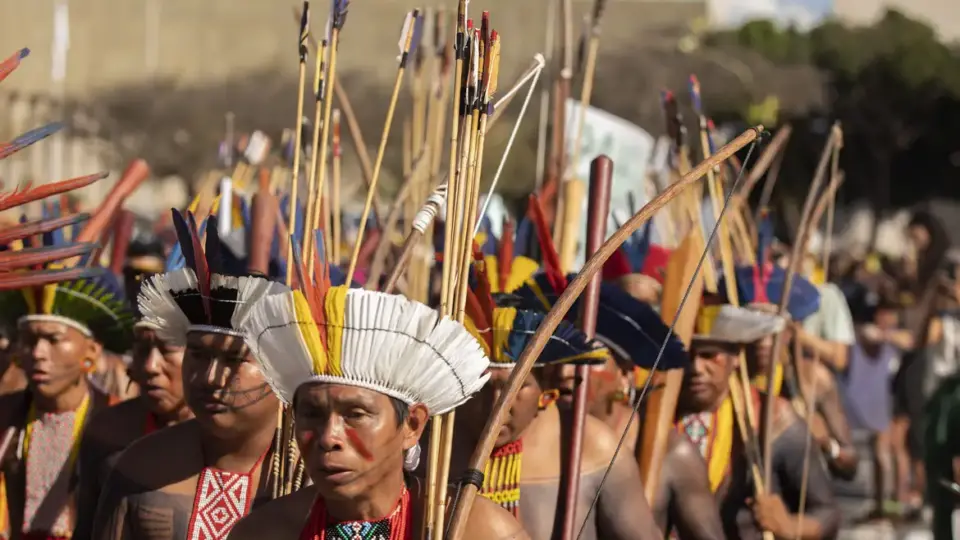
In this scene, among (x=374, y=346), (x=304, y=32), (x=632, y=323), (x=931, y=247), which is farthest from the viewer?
(x=931, y=247)

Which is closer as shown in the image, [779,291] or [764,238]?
[779,291]

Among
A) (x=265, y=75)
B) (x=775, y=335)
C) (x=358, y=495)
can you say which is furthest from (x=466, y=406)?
(x=265, y=75)

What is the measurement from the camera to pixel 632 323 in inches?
234

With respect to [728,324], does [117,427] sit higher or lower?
lower

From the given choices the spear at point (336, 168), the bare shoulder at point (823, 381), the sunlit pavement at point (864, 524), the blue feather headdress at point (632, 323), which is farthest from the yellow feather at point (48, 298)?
the sunlit pavement at point (864, 524)

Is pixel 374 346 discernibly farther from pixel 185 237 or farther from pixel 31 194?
pixel 185 237

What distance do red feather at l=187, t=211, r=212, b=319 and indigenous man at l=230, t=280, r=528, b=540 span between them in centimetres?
74

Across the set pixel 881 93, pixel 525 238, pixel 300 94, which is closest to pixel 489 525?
pixel 300 94

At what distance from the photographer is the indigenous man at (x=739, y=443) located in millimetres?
6922

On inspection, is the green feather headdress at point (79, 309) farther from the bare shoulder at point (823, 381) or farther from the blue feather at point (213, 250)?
the bare shoulder at point (823, 381)

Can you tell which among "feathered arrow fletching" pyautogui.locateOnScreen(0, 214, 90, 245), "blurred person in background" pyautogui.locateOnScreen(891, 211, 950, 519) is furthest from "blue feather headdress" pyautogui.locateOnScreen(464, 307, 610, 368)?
"blurred person in background" pyautogui.locateOnScreen(891, 211, 950, 519)

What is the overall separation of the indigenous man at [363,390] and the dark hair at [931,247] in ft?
35.0

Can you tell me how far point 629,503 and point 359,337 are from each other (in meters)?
1.64

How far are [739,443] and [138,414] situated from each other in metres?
2.29
